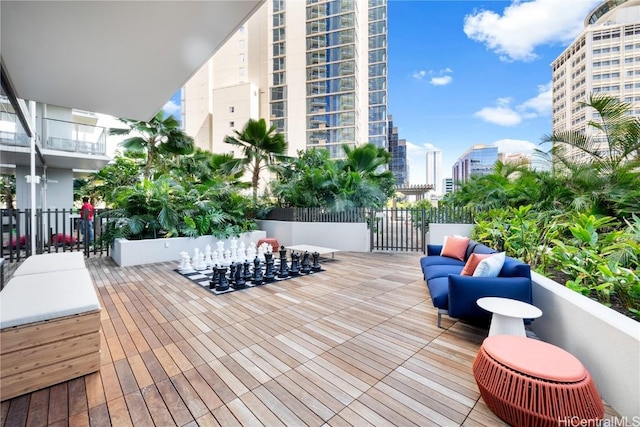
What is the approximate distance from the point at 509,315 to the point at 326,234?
6270 mm

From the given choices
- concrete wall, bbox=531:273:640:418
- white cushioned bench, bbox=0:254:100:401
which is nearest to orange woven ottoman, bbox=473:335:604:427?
concrete wall, bbox=531:273:640:418

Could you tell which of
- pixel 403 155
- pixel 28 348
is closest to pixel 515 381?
pixel 28 348

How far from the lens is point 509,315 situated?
2213 millimetres

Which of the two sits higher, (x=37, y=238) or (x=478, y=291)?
(x=37, y=238)

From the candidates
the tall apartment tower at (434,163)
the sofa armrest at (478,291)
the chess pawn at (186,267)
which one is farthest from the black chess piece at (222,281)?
the tall apartment tower at (434,163)

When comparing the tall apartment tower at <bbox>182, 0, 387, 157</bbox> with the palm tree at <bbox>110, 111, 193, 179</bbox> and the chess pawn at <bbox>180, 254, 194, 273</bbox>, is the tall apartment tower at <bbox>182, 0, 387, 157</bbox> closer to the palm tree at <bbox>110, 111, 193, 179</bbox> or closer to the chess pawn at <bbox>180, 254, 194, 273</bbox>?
the palm tree at <bbox>110, 111, 193, 179</bbox>

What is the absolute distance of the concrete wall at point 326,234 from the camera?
811 cm

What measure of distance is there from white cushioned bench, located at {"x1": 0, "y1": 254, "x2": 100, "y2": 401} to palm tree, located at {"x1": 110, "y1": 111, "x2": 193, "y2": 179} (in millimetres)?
8588

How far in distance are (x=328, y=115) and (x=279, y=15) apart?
45.9ft

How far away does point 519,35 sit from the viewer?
13.2m

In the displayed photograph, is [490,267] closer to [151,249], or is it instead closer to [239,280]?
[239,280]

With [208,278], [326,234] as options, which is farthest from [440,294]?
[326,234]

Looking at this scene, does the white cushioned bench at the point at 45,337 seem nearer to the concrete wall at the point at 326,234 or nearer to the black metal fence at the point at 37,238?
the black metal fence at the point at 37,238

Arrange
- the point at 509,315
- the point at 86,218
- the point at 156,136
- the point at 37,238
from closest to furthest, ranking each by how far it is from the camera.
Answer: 1. the point at 509,315
2. the point at 37,238
3. the point at 86,218
4. the point at 156,136
